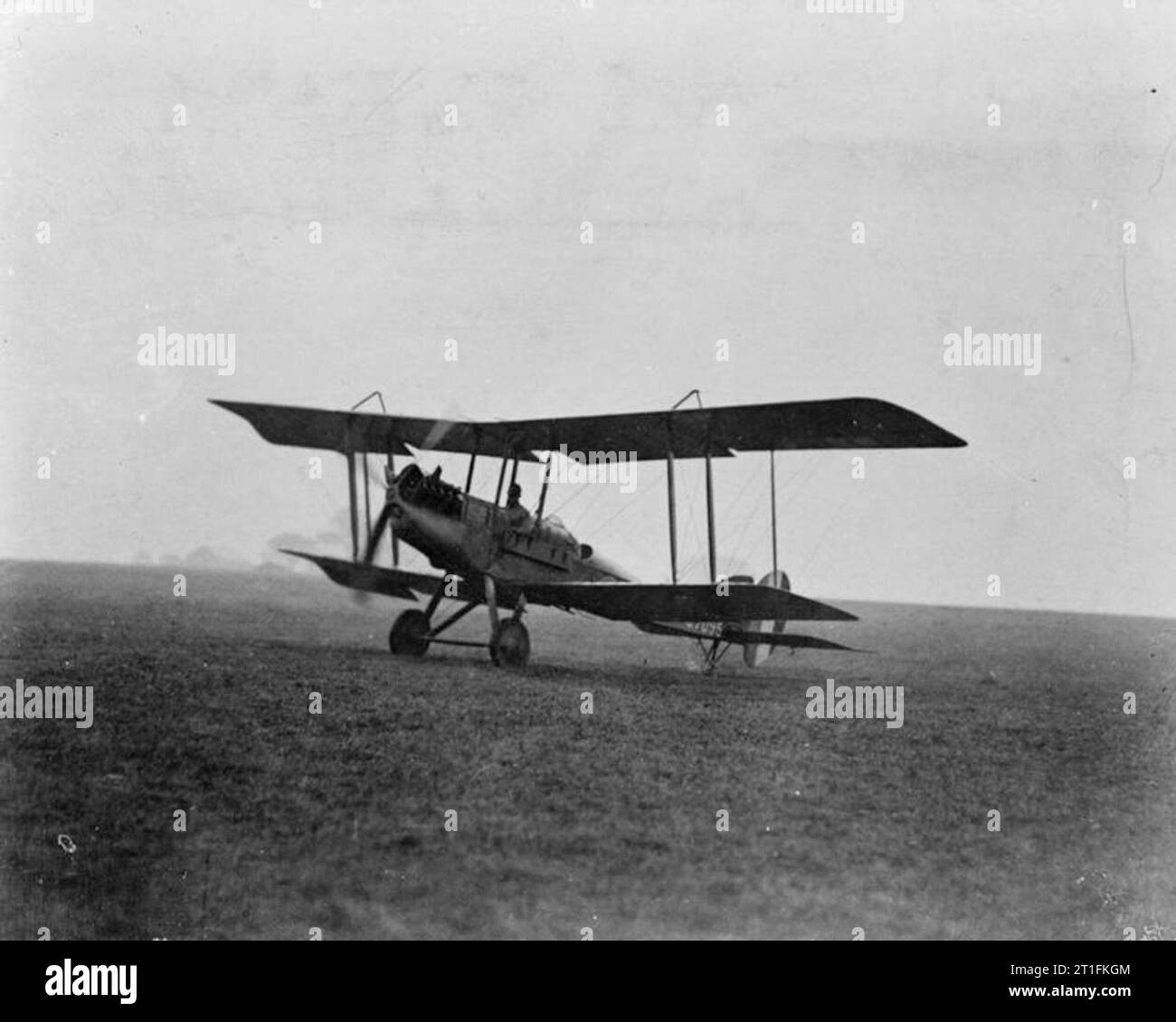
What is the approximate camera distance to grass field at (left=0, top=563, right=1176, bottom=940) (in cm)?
618

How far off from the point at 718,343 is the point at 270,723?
5281mm

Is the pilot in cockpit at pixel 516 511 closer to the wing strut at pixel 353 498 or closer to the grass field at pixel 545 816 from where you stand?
the wing strut at pixel 353 498

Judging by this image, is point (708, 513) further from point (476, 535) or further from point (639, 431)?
point (476, 535)

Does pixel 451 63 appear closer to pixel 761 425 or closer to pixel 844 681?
pixel 761 425

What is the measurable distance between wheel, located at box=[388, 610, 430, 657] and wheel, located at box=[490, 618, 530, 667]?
3.14ft

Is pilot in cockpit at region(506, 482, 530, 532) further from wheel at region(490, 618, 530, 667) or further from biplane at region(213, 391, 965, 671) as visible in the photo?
wheel at region(490, 618, 530, 667)

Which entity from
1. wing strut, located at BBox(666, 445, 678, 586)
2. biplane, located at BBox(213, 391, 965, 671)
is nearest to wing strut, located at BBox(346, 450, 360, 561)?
biplane, located at BBox(213, 391, 965, 671)

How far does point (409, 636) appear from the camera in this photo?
11203 millimetres

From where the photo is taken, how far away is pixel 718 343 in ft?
31.5

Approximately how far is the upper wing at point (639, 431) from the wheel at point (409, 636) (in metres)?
1.90

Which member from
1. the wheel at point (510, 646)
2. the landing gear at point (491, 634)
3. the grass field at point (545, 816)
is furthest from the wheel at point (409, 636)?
the grass field at point (545, 816)

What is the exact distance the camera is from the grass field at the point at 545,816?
618cm

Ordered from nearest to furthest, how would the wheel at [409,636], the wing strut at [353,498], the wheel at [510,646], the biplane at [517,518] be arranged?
the biplane at [517,518] < the wing strut at [353,498] < the wheel at [510,646] < the wheel at [409,636]

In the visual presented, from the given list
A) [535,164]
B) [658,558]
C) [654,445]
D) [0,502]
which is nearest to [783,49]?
[535,164]
